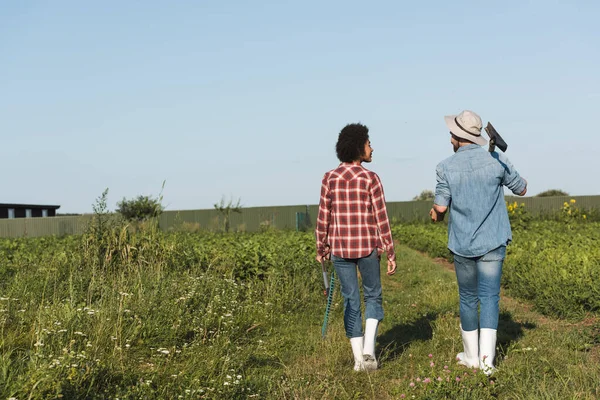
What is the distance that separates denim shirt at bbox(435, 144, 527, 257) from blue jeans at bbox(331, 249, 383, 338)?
68cm

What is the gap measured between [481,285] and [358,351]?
3.83 ft

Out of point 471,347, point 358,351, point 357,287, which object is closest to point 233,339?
point 358,351

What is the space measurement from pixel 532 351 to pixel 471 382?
1418mm

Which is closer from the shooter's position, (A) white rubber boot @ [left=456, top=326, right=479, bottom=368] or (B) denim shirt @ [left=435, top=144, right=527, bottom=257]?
(B) denim shirt @ [left=435, top=144, right=527, bottom=257]

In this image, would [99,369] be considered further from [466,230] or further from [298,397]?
[466,230]

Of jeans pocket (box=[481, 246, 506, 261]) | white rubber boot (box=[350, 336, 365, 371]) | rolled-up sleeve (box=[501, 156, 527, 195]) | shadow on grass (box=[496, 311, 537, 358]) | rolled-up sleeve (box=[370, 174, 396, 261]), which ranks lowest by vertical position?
shadow on grass (box=[496, 311, 537, 358])

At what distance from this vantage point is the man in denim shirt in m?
4.75

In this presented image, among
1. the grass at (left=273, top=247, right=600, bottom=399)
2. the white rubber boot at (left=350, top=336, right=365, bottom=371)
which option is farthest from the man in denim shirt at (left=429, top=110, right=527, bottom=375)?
the white rubber boot at (left=350, top=336, right=365, bottom=371)

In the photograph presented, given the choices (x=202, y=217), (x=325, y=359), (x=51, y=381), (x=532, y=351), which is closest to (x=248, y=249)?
(x=325, y=359)

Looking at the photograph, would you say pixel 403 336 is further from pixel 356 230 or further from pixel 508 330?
pixel 356 230

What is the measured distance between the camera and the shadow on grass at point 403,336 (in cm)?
576

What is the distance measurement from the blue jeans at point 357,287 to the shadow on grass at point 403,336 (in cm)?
56

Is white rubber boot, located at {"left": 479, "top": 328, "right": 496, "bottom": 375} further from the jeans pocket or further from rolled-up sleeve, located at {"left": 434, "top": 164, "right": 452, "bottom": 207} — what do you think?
rolled-up sleeve, located at {"left": 434, "top": 164, "right": 452, "bottom": 207}

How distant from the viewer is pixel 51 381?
3592 mm
